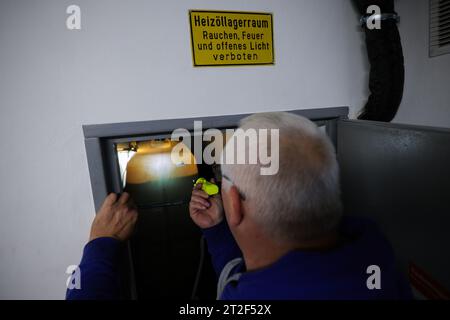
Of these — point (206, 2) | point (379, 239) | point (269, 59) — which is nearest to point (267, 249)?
point (379, 239)

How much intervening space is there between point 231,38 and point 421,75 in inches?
33.5

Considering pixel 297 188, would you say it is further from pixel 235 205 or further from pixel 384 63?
pixel 384 63

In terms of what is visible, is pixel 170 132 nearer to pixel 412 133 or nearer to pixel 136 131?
pixel 136 131

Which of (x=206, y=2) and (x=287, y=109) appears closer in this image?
(x=206, y=2)

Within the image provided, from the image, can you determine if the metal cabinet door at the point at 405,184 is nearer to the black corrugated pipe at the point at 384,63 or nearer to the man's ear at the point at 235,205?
the black corrugated pipe at the point at 384,63

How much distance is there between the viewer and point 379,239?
55 cm

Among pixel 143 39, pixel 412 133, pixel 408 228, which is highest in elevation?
pixel 143 39

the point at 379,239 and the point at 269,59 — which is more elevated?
the point at 269,59

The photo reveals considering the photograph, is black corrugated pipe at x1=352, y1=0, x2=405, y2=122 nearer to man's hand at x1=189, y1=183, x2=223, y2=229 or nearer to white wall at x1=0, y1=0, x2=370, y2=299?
white wall at x1=0, y1=0, x2=370, y2=299

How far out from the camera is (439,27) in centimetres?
96

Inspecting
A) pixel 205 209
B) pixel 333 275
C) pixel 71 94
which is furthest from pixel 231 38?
pixel 333 275

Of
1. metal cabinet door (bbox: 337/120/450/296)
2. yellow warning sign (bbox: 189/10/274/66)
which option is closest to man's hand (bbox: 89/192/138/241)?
yellow warning sign (bbox: 189/10/274/66)

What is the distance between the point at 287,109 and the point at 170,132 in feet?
1.57

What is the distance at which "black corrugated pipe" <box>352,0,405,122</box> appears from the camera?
91cm
